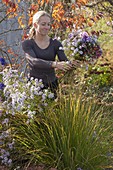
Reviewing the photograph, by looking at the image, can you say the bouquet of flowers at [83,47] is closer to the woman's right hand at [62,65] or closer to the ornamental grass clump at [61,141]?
the woman's right hand at [62,65]

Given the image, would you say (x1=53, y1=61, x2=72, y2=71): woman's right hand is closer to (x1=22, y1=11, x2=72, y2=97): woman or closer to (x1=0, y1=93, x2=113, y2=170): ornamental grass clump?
(x1=22, y1=11, x2=72, y2=97): woman

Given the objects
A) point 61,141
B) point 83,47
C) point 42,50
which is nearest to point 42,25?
point 42,50

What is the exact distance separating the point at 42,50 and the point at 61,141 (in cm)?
107

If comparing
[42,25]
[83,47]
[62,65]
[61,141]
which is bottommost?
[61,141]

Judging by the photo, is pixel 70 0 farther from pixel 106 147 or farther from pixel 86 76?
pixel 106 147

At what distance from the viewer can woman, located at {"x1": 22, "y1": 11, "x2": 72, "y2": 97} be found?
395cm

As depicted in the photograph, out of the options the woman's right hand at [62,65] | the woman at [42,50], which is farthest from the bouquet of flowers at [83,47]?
the woman's right hand at [62,65]

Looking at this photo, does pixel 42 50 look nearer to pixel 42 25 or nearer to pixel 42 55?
pixel 42 55

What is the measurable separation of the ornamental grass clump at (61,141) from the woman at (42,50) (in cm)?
51

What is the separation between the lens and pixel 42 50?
4113 mm

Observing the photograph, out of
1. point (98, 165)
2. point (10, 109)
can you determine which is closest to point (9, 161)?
point (10, 109)

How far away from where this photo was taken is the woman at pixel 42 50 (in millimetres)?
3947

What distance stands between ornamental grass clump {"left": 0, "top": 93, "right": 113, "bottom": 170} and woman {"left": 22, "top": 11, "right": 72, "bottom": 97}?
51 centimetres

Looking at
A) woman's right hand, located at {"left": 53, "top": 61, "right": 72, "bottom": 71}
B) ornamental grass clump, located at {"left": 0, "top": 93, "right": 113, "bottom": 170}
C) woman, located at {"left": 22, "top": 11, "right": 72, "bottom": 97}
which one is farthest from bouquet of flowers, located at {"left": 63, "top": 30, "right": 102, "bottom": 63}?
ornamental grass clump, located at {"left": 0, "top": 93, "right": 113, "bottom": 170}
